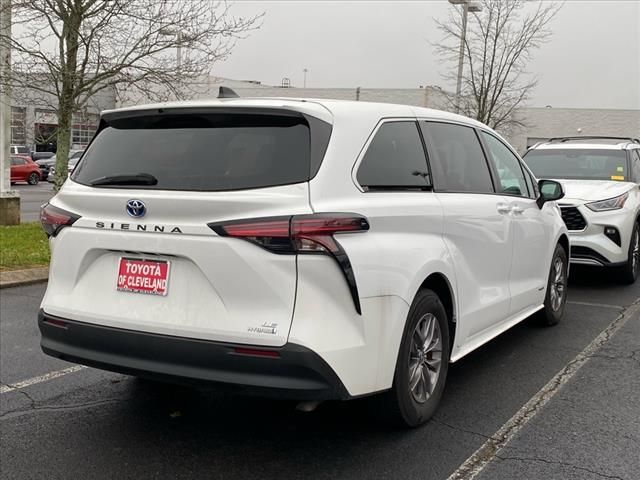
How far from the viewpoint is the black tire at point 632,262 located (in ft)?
26.2

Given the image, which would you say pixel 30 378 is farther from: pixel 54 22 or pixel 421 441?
pixel 54 22

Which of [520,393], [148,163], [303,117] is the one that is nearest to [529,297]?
[520,393]

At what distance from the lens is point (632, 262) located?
8.10m

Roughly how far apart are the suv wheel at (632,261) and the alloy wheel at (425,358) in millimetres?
5027

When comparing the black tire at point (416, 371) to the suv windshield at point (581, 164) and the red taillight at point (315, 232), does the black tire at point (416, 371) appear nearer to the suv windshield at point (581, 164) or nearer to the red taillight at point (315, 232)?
the red taillight at point (315, 232)

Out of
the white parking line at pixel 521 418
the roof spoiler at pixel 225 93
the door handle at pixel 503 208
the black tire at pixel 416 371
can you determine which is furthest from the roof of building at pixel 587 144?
the roof spoiler at pixel 225 93

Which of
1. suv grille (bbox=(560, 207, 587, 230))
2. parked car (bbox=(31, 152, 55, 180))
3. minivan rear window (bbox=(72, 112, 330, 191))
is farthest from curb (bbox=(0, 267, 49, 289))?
parked car (bbox=(31, 152, 55, 180))

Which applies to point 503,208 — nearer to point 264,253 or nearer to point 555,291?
point 555,291

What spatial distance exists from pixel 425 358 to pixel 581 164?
20.3 feet

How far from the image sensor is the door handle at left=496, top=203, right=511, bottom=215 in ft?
15.4

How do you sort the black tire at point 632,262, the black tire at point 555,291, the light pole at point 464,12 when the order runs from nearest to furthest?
1. the black tire at point 555,291
2. the black tire at point 632,262
3. the light pole at point 464,12

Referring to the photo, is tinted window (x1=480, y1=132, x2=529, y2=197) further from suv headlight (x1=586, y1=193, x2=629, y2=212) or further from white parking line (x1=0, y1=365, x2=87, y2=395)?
white parking line (x1=0, y1=365, x2=87, y2=395)

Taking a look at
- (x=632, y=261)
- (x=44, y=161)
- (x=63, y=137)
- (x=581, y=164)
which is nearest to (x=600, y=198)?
→ (x=632, y=261)

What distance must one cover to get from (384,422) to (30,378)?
2.58 metres
